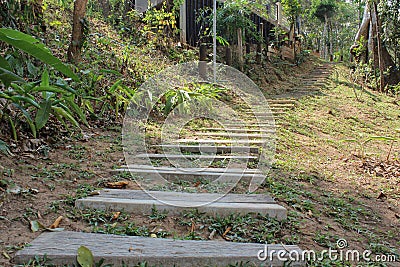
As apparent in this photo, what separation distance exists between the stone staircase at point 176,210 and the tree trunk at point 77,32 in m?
1.72

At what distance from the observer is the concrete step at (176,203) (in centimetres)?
186

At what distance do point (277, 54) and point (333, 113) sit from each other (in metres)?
4.13

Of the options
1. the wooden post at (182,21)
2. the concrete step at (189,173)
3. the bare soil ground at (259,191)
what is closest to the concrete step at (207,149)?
the bare soil ground at (259,191)

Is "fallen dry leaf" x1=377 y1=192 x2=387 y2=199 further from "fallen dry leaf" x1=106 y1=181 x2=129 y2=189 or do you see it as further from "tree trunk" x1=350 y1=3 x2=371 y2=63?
"tree trunk" x1=350 y1=3 x2=371 y2=63

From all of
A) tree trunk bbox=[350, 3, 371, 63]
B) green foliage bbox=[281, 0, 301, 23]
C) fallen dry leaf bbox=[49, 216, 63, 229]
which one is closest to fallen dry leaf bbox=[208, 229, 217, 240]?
fallen dry leaf bbox=[49, 216, 63, 229]

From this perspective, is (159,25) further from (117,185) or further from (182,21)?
(117,185)

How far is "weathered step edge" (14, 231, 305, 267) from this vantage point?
1354 millimetres

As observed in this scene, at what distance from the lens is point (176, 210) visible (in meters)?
1.89

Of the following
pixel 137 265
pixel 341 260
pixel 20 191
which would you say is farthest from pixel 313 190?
pixel 20 191

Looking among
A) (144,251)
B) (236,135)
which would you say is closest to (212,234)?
(144,251)

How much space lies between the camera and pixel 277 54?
10305mm

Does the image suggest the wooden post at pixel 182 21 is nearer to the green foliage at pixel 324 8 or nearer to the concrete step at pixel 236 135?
the concrete step at pixel 236 135

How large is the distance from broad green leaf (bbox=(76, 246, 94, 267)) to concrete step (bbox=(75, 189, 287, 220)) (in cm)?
50

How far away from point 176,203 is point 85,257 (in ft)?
2.21
